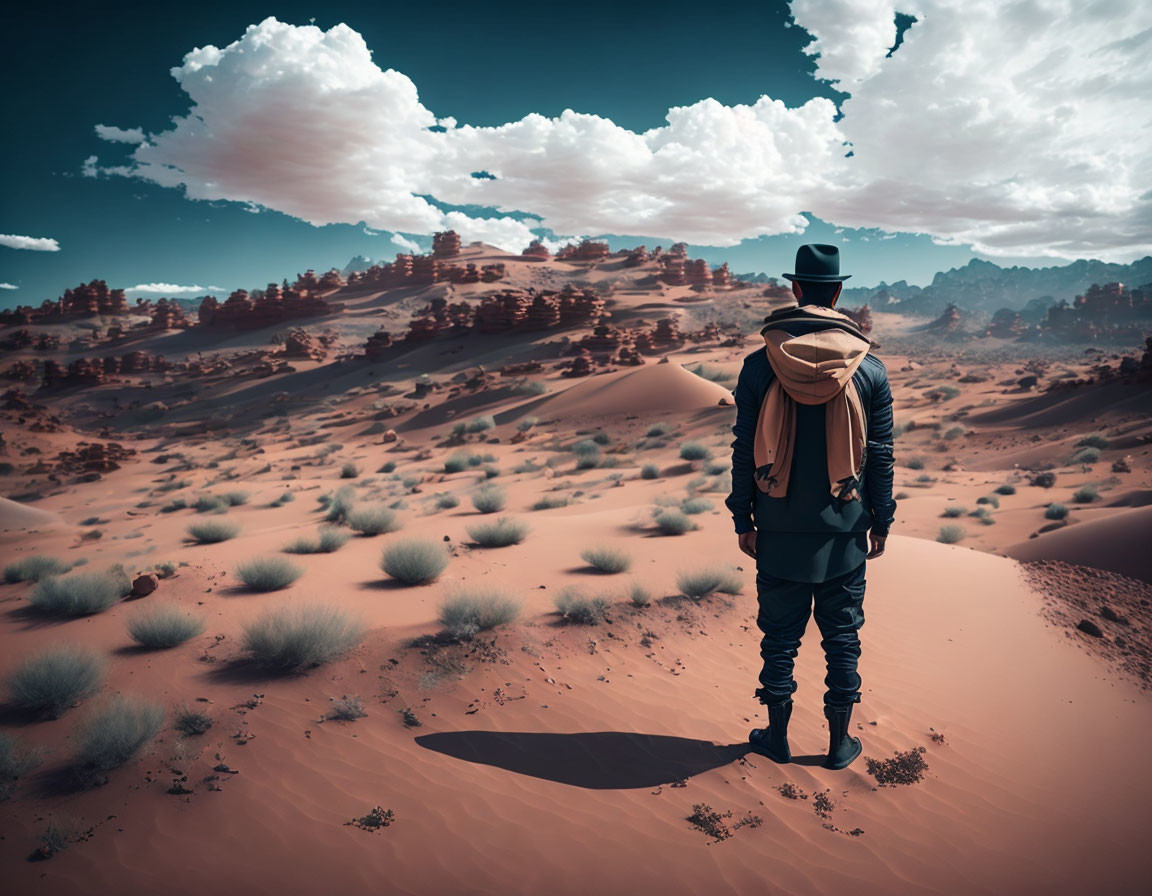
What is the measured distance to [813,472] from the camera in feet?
11.2

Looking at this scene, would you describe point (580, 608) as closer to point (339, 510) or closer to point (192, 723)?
point (192, 723)

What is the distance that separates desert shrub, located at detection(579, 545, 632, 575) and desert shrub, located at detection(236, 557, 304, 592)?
3.63 metres

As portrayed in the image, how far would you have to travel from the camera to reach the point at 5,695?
4438 mm

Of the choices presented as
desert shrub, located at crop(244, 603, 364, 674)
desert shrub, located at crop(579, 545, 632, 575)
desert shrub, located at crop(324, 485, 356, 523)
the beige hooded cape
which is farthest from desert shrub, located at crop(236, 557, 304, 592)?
the beige hooded cape

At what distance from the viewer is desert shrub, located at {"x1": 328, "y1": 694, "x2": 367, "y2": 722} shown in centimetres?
425

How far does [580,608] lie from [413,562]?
2325 millimetres

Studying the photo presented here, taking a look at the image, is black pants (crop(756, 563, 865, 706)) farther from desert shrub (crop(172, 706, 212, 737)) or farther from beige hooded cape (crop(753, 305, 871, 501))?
desert shrub (crop(172, 706, 212, 737))

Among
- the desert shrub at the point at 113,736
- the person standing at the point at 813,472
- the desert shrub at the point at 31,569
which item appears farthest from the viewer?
the desert shrub at the point at 31,569

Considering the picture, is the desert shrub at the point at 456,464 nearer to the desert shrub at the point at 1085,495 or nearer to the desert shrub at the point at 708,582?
the desert shrub at the point at 708,582

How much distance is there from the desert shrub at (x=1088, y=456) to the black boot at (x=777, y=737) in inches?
736

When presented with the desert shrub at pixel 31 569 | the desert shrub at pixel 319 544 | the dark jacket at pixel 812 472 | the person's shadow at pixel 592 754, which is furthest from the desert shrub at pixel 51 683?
the dark jacket at pixel 812 472

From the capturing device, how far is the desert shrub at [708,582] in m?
6.59

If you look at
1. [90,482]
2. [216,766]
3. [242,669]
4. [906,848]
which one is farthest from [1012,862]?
[90,482]

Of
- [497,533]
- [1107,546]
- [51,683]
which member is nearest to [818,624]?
[51,683]
